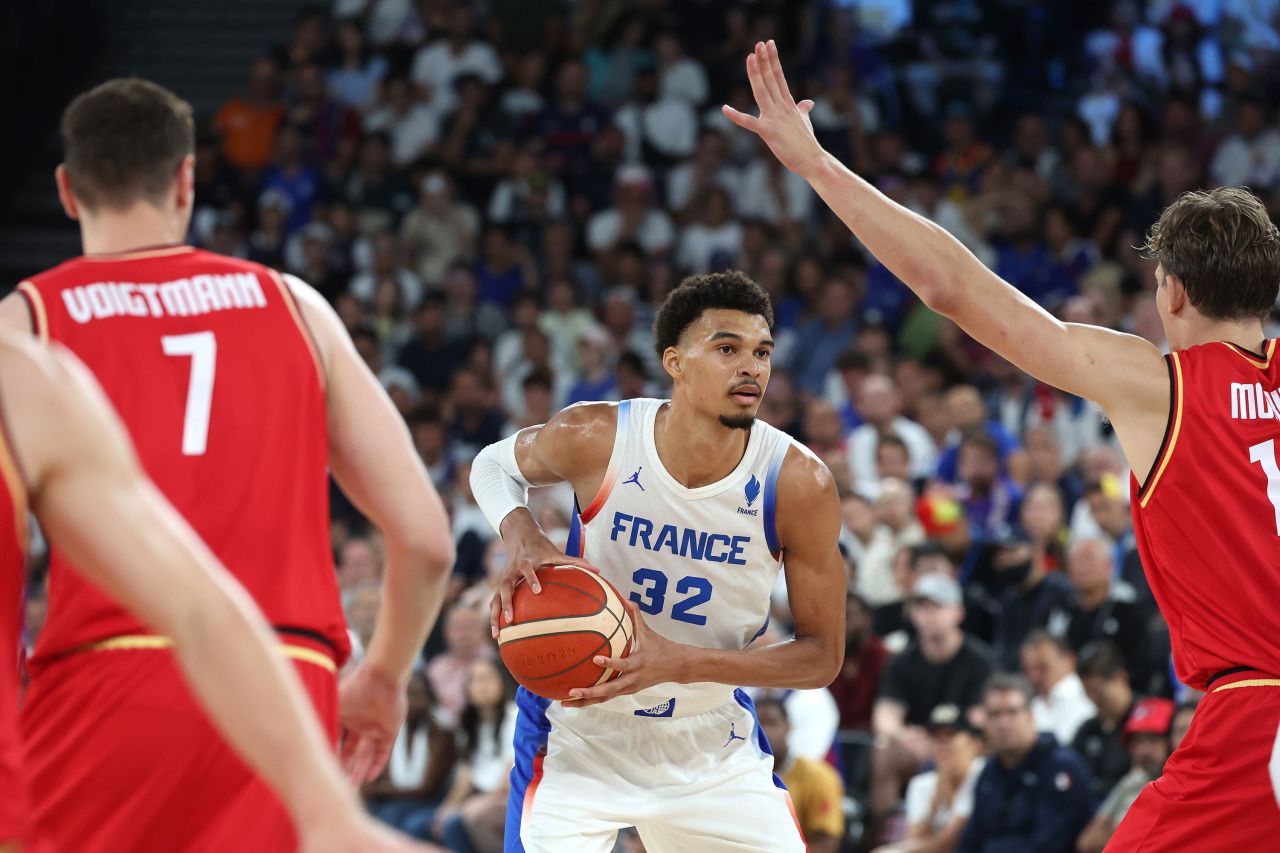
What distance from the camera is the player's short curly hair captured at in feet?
17.6

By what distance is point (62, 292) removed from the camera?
3.20 meters

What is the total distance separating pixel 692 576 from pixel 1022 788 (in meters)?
3.84

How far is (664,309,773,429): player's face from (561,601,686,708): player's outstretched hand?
758 mm

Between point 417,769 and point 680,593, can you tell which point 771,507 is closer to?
point 680,593

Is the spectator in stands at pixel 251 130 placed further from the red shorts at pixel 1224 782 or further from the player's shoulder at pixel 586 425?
the red shorts at pixel 1224 782

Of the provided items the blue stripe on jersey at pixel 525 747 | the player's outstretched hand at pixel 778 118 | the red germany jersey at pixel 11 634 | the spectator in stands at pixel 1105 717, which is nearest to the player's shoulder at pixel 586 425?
Result: the blue stripe on jersey at pixel 525 747

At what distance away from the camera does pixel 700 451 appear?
529 centimetres

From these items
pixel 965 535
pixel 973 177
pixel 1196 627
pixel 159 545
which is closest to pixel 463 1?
pixel 973 177

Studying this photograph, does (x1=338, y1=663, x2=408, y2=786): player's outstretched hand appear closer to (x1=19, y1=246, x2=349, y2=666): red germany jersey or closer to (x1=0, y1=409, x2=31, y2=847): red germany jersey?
(x1=19, y1=246, x2=349, y2=666): red germany jersey

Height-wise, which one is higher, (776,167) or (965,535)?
(776,167)

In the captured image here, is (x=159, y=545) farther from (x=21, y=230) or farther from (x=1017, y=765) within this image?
(x=21, y=230)

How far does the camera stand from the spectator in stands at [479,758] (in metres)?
9.24

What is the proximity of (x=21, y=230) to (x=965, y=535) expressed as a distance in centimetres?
1084

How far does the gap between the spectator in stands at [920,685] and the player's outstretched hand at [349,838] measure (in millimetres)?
7298
